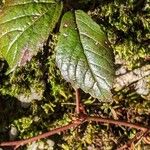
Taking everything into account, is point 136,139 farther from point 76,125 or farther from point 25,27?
point 25,27

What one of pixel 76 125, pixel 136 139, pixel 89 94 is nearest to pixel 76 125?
pixel 76 125

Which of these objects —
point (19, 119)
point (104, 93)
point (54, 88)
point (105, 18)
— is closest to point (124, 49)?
point (105, 18)

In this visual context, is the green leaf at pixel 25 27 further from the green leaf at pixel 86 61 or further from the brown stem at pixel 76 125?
→ the brown stem at pixel 76 125

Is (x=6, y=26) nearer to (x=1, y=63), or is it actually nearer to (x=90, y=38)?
(x=90, y=38)

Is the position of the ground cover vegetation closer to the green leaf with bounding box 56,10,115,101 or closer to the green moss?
the green moss

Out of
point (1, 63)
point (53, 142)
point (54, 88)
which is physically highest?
point (1, 63)
